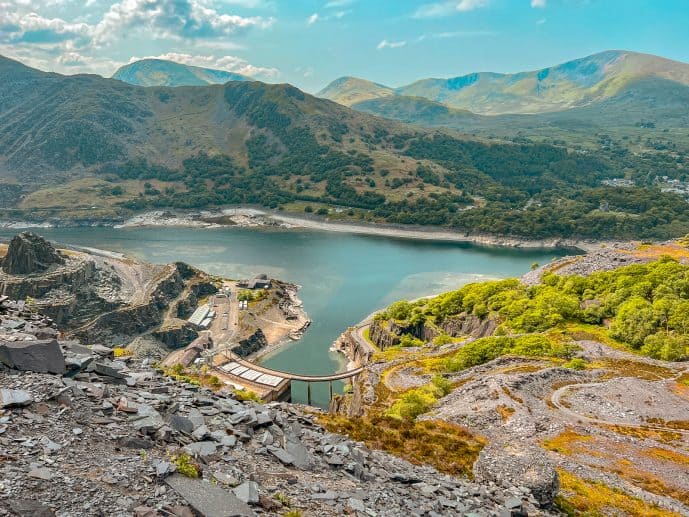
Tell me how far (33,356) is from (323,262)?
131 metres

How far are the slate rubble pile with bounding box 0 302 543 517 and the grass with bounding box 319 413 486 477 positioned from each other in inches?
84.8

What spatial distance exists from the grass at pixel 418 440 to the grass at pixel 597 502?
4039 millimetres

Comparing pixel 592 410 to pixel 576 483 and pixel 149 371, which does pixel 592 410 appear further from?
pixel 149 371

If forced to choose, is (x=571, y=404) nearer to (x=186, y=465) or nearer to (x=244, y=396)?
(x=244, y=396)

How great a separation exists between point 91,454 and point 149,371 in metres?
7.99

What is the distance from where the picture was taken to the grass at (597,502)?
20.4 metres

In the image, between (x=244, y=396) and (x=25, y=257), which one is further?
(x=25, y=257)

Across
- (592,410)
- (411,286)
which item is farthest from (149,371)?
(411,286)

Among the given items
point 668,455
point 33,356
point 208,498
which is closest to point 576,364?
point 668,455

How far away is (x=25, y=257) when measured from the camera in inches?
3391

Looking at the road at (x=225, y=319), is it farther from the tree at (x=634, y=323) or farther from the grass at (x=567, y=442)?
the grass at (x=567, y=442)

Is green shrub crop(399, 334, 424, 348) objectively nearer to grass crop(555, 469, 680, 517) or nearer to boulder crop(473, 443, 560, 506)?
boulder crop(473, 443, 560, 506)

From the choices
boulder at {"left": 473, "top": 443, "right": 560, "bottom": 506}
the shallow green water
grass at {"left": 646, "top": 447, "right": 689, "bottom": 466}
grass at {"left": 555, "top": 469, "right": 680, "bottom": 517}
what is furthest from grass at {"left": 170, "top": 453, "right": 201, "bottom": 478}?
the shallow green water

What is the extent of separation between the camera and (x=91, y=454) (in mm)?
12148
